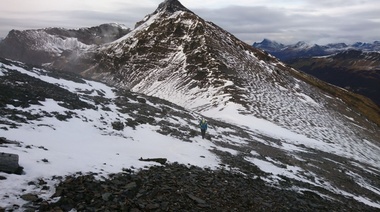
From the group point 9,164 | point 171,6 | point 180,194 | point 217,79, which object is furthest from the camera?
point 171,6

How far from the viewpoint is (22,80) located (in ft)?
92.7

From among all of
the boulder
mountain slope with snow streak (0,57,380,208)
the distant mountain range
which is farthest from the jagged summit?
the boulder

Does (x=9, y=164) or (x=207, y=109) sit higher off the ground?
(x=9, y=164)

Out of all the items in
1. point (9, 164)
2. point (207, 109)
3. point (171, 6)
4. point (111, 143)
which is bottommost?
point (207, 109)

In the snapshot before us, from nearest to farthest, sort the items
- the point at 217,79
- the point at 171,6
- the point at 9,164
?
the point at 9,164 → the point at 217,79 → the point at 171,6

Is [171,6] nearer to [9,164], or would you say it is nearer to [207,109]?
[207,109]

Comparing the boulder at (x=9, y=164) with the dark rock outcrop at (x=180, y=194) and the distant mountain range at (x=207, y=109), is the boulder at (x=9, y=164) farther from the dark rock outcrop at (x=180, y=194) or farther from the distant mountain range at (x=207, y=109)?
the dark rock outcrop at (x=180, y=194)

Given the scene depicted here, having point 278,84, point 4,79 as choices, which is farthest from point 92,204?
point 278,84

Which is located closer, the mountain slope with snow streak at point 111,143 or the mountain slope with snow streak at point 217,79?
the mountain slope with snow streak at point 111,143

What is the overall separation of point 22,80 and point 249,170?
21039 millimetres

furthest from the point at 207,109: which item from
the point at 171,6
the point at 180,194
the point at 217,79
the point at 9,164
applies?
the point at 171,6

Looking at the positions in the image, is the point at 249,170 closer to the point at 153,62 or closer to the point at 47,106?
the point at 47,106

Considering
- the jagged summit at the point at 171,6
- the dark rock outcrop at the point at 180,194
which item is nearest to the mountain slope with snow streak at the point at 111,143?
the dark rock outcrop at the point at 180,194

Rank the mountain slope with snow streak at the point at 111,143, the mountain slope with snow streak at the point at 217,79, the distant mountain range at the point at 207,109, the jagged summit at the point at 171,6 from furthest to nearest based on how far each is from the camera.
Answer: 1. the jagged summit at the point at 171,6
2. the mountain slope with snow streak at the point at 217,79
3. the distant mountain range at the point at 207,109
4. the mountain slope with snow streak at the point at 111,143
